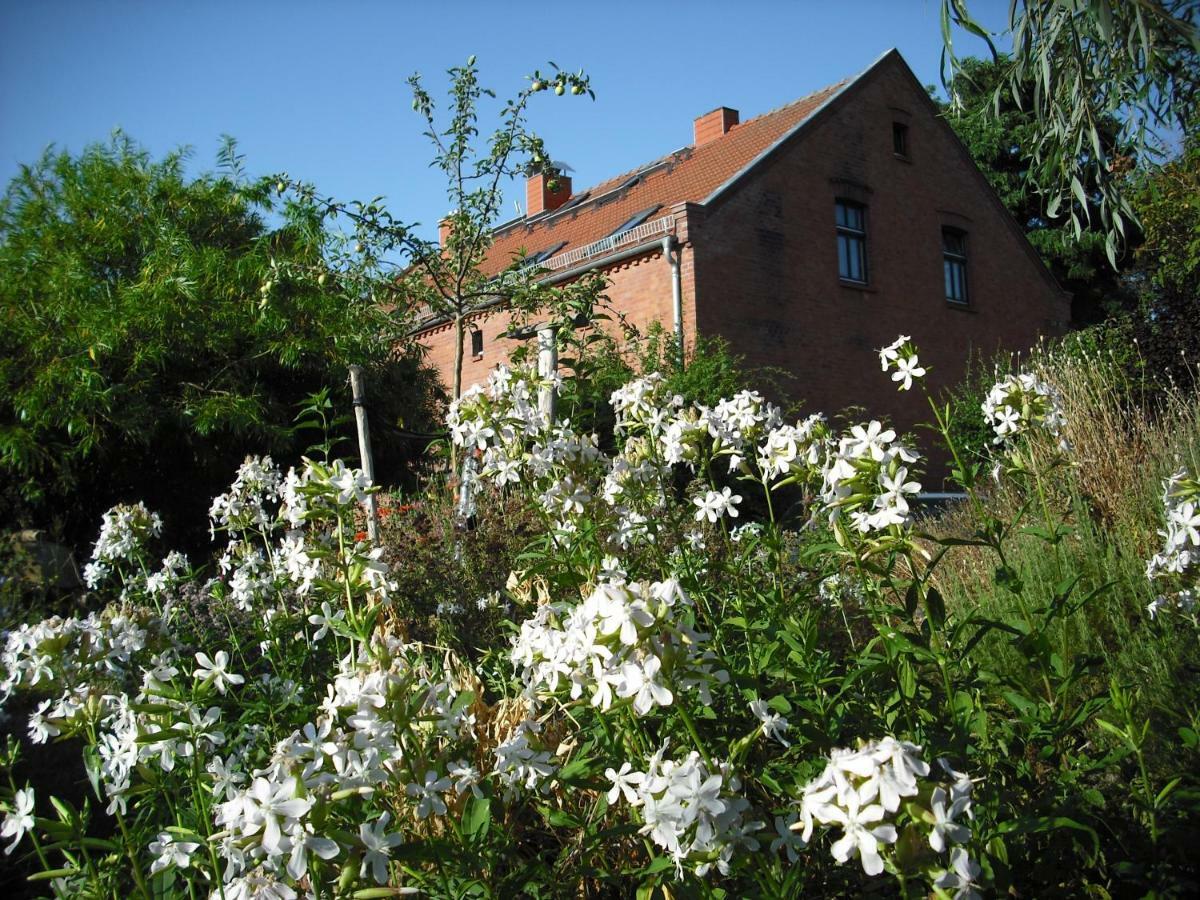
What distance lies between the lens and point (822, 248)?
59.6 ft

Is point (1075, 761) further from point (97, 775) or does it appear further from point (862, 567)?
point (97, 775)

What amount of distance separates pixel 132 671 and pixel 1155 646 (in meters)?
3.74

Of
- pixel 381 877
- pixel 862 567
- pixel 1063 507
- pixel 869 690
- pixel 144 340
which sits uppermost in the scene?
pixel 144 340

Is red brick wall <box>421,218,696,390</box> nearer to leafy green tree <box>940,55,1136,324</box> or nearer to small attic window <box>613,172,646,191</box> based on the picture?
small attic window <box>613,172,646,191</box>

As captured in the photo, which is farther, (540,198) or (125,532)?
(540,198)

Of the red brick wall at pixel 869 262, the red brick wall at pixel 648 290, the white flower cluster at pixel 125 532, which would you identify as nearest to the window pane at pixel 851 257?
the red brick wall at pixel 869 262

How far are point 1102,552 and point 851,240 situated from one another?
50.3ft

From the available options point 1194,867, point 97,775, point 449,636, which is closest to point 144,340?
point 449,636

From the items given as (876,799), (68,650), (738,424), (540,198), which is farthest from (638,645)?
(540,198)

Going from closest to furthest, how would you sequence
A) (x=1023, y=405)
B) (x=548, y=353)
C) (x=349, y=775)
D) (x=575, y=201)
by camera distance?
1. (x=349, y=775)
2. (x=1023, y=405)
3. (x=548, y=353)
4. (x=575, y=201)

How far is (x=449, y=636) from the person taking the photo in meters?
4.29

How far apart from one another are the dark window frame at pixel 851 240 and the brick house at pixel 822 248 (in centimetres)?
3

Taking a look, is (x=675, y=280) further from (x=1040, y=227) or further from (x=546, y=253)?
(x=1040, y=227)

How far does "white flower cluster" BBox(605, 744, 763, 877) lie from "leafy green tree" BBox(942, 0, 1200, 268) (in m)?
4.45
